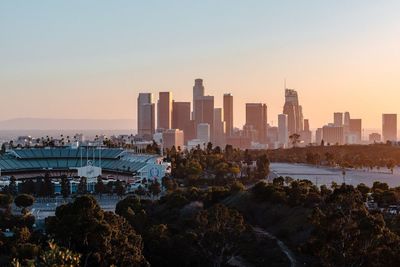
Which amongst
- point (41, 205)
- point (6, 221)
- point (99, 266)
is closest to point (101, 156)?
point (41, 205)

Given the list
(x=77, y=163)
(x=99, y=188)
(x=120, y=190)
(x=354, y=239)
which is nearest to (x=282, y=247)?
(x=354, y=239)

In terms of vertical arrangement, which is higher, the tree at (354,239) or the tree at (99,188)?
the tree at (354,239)

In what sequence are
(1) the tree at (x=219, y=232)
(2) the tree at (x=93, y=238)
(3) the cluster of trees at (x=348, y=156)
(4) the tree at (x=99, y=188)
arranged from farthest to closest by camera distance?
(3) the cluster of trees at (x=348, y=156)
(4) the tree at (x=99, y=188)
(1) the tree at (x=219, y=232)
(2) the tree at (x=93, y=238)

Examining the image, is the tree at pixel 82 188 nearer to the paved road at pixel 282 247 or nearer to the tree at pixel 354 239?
the paved road at pixel 282 247

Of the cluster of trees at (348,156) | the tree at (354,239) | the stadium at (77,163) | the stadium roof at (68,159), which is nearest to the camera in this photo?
the tree at (354,239)

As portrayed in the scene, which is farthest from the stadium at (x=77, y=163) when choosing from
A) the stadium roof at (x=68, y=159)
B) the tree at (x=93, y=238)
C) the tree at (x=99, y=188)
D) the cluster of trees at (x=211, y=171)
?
the tree at (x=93, y=238)

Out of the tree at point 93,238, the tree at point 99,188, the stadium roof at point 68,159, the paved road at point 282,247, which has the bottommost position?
the paved road at point 282,247

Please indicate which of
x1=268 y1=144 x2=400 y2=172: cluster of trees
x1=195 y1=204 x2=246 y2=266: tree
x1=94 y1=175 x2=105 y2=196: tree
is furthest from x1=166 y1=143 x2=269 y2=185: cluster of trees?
x1=195 y1=204 x2=246 y2=266: tree
